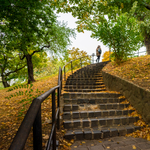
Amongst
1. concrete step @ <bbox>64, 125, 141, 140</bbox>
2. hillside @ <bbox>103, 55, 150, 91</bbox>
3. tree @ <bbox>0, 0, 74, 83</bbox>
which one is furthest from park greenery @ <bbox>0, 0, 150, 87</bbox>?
concrete step @ <bbox>64, 125, 141, 140</bbox>

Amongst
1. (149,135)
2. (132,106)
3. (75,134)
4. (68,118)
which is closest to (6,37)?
(68,118)

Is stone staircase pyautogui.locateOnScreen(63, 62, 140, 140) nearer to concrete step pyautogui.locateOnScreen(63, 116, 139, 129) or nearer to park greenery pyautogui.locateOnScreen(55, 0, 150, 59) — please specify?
concrete step pyautogui.locateOnScreen(63, 116, 139, 129)

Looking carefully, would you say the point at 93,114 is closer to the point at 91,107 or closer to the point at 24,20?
the point at 91,107

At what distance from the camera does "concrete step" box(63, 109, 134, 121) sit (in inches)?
148

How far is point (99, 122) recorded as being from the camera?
3.61 meters

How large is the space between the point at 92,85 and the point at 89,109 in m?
2.88

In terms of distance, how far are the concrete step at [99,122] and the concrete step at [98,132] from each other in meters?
0.15

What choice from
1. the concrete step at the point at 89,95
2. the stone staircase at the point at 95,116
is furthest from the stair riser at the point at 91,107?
the concrete step at the point at 89,95

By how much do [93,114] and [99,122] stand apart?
0.35m

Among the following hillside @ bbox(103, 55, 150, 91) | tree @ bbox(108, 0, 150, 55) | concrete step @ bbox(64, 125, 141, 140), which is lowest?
concrete step @ bbox(64, 125, 141, 140)

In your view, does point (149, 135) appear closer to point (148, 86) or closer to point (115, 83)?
point (148, 86)

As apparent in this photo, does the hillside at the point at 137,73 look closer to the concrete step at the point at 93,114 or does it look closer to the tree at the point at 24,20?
the concrete step at the point at 93,114

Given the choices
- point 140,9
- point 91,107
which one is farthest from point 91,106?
point 140,9

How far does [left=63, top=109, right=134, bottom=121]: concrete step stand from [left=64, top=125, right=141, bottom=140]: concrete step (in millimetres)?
490
